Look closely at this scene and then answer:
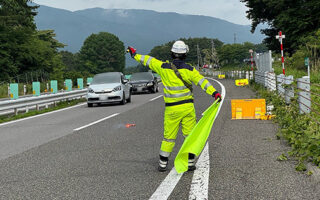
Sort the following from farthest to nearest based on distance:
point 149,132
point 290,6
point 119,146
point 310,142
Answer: point 290,6
point 149,132
point 119,146
point 310,142

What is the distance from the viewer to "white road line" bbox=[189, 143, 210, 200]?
12.7 feet

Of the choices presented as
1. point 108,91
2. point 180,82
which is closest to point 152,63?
point 180,82

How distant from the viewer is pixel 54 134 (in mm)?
8664

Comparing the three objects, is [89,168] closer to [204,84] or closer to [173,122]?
[173,122]

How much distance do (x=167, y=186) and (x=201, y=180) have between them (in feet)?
1.46

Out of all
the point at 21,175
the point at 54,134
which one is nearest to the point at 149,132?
the point at 54,134

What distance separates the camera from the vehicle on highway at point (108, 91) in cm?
1602

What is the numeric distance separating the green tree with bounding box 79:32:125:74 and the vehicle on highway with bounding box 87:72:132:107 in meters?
97.1

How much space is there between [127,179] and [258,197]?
164 cm

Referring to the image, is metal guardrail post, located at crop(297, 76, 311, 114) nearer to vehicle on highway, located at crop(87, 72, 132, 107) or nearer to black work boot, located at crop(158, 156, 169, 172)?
black work boot, located at crop(158, 156, 169, 172)

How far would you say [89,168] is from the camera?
207 inches

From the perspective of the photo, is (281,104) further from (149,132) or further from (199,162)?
(199,162)

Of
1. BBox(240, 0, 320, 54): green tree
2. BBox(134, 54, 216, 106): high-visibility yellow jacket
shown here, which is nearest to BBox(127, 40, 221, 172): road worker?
BBox(134, 54, 216, 106): high-visibility yellow jacket

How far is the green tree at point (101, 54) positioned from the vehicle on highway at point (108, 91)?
319ft
